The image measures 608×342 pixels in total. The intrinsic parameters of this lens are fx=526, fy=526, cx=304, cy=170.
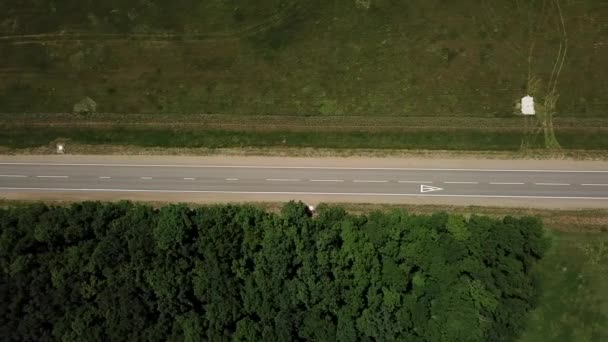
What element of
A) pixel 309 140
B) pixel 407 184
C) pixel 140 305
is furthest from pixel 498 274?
pixel 140 305

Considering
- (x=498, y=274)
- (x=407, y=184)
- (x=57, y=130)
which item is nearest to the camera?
(x=498, y=274)

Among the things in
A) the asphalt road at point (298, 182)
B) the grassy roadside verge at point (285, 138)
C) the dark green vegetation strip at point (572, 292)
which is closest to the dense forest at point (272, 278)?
the dark green vegetation strip at point (572, 292)

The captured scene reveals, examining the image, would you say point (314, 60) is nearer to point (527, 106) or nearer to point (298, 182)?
point (298, 182)

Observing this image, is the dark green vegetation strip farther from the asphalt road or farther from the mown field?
the mown field

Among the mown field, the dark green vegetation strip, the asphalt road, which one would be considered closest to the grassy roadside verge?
the mown field

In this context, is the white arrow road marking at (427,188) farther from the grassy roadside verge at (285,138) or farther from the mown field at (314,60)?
the mown field at (314,60)

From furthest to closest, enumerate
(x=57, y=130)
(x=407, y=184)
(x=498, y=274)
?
1. (x=57, y=130)
2. (x=407, y=184)
3. (x=498, y=274)

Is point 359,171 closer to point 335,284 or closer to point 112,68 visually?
point 335,284
